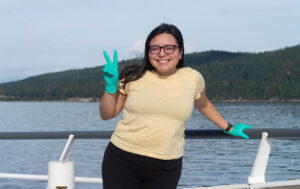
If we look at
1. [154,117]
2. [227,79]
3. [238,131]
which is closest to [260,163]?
[238,131]

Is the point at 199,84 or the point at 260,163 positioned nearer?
the point at 199,84

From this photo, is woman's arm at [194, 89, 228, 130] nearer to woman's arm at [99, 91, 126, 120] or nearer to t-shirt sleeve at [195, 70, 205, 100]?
t-shirt sleeve at [195, 70, 205, 100]

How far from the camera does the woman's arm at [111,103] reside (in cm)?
234

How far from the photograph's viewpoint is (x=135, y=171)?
2.31m

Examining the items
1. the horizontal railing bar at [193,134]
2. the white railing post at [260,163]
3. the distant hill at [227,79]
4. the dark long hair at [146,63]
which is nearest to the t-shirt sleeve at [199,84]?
the dark long hair at [146,63]

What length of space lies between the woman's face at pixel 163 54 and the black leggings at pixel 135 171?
42 centimetres

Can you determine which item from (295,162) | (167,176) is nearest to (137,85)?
(167,176)

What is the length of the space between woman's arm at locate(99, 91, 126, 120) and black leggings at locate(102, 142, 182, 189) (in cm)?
16

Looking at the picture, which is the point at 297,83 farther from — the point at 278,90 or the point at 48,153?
the point at 48,153

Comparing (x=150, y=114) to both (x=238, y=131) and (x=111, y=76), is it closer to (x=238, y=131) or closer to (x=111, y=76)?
(x=111, y=76)

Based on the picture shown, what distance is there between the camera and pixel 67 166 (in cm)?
259

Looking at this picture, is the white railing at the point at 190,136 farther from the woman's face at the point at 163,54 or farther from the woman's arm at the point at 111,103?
the woman's face at the point at 163,54

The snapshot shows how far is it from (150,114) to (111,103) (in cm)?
20

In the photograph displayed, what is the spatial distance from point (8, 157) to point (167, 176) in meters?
24.0
